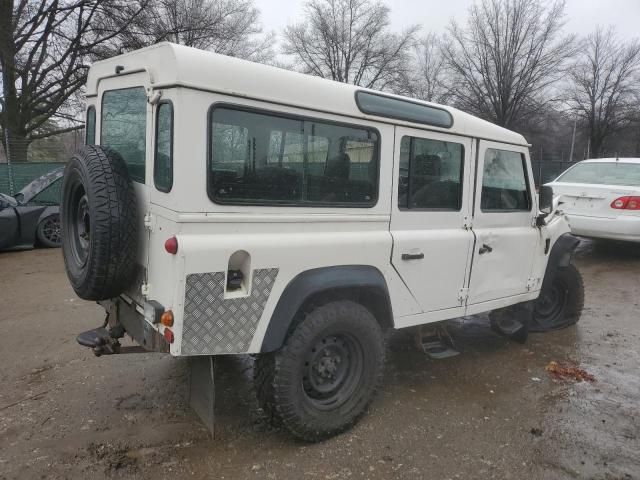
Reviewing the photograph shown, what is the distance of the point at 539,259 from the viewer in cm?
460

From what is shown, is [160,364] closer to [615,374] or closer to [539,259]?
[539,259]

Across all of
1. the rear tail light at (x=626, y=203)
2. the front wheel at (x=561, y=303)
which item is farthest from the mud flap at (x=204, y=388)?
the rear tail light at (x=626, y=203)

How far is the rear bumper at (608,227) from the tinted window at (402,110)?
5.13 m

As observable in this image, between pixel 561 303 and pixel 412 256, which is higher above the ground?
pixel 412 256

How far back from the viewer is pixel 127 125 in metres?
3.12

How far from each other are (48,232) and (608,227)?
1021cm

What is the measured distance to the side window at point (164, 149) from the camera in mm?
2535

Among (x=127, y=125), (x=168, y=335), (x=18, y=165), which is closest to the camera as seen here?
(x=168, y=335)

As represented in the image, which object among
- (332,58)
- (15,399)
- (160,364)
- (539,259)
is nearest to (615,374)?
(539,259)

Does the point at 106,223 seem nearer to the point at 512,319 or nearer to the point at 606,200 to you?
the point at 512,319

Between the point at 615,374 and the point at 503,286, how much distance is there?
125cm

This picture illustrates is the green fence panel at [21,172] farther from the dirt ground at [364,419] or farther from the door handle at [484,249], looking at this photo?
Result: the door handle at [484,249]

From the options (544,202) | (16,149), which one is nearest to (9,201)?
(16,149)

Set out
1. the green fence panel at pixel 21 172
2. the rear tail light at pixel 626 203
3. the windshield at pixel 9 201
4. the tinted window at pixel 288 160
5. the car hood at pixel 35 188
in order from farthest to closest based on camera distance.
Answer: the green fence panel at pixel 21 172, the car hood at pixel 35 188, the windshield at pixel 9 201, the rear tail light at pixel 626 203, the tinted window at pixel 288 160
